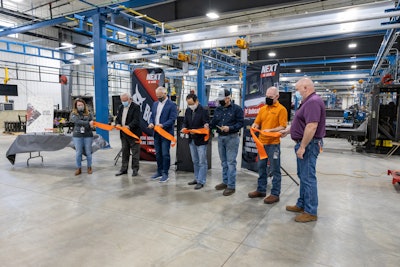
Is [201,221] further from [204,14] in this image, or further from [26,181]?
[204,14]

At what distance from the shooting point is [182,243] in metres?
2.56

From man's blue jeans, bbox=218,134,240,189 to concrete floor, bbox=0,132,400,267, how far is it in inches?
11.5

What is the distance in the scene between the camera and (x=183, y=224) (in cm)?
299

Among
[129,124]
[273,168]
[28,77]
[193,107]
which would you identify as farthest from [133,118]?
[28,77]

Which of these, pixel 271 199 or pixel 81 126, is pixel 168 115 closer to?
pixel 81 126

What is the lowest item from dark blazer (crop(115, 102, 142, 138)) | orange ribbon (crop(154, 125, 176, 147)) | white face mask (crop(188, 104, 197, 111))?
orange ribbon (crop(154, 125, 176, 147))

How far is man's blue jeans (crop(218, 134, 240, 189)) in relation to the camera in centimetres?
397

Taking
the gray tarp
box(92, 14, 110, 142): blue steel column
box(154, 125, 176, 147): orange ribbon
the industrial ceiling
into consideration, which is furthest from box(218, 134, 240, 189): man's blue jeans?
box(92, 14, 110, 142): blue steel column

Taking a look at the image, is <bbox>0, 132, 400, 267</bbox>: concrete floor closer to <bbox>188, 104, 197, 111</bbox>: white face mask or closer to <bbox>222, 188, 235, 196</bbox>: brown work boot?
<bbox>222, 188, 235, 196</bbox>: brown work boot

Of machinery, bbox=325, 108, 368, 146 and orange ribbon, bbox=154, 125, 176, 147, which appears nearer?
orange ribbon, bbox=154, 125, 176, 147

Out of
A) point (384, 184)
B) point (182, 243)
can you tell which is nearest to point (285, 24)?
point (384, 184)

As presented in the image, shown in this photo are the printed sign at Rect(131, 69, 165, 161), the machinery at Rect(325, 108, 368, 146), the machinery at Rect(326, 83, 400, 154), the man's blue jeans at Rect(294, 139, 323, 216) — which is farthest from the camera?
the machinery at Rect(325, 108, 368, 146)

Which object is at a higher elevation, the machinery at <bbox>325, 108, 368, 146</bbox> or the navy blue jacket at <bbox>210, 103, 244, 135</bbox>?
the navy blue jacket at <bbox>210, 103, 244, 135</bbox>

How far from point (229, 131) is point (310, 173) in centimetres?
133
